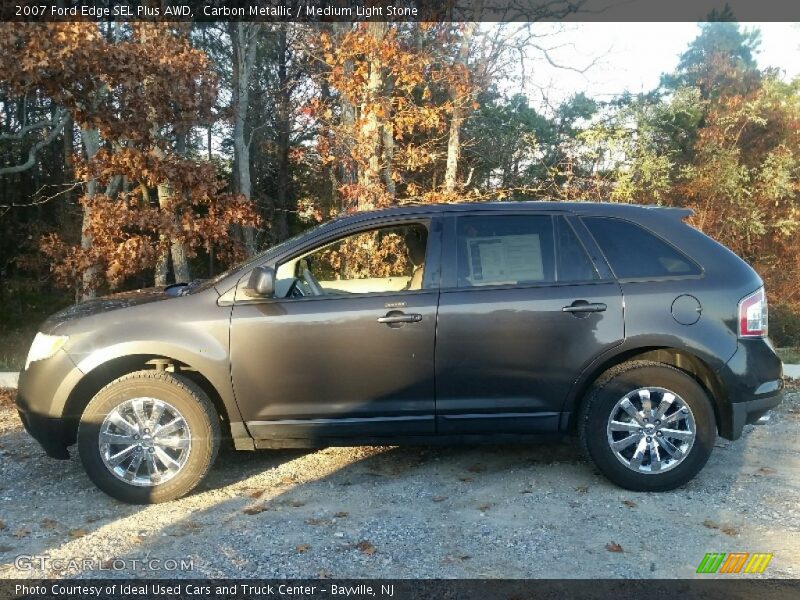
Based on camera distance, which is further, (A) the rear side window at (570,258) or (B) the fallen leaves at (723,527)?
(A) the rear side window at (570,258)

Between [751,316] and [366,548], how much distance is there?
2.90 meters

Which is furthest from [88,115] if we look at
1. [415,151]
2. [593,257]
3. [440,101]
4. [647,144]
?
[647,144]

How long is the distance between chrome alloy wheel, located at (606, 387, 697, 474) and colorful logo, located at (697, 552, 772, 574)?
0.90 metres

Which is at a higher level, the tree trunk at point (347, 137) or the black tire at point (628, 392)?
the tree trunk at point (347, 137)

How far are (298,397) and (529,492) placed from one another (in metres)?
1.68

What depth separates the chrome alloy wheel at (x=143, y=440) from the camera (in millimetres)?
4441

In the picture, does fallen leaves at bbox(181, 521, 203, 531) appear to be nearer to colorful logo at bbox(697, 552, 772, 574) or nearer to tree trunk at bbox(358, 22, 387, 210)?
colorful logo at bbox(697, 552, 772, 574)

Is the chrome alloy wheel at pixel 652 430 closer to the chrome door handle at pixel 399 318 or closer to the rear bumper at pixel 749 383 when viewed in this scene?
the rear bumper at pixel 749 383

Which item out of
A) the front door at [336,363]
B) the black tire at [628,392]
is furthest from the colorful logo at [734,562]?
the front door at [336,363]

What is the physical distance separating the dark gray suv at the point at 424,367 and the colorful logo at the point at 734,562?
34.8 inches

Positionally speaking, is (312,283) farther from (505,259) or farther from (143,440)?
(143,440)

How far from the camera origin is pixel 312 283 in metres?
5.00

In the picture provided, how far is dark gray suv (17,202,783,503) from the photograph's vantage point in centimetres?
446

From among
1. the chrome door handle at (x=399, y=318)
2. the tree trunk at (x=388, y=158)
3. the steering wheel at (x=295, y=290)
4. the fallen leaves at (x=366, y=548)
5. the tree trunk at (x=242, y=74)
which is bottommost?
the fallen leaves at (x=366, y=548)
